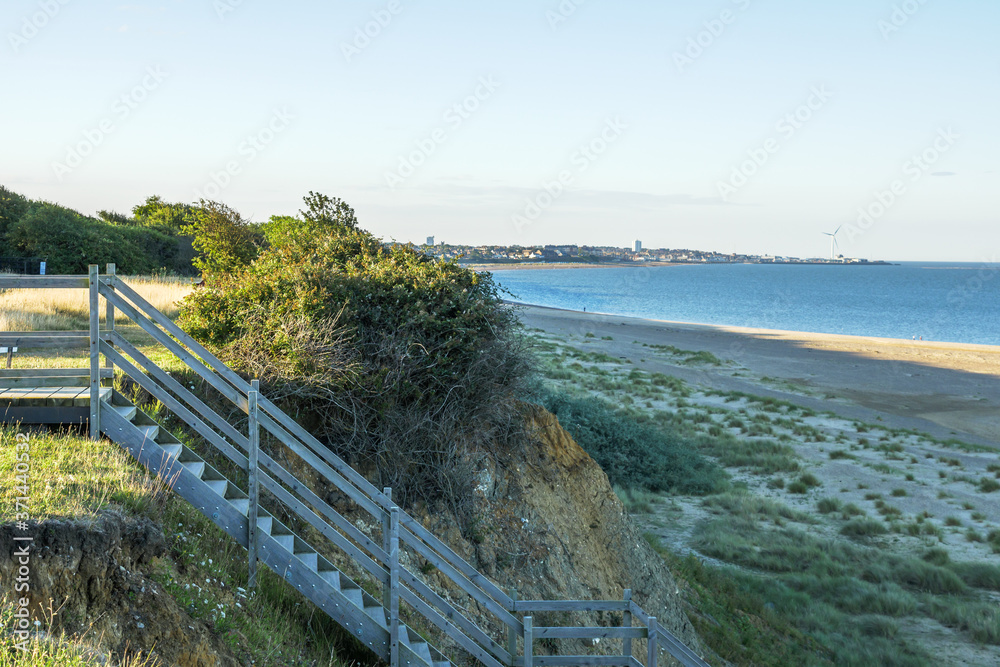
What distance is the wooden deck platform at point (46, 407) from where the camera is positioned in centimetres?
757

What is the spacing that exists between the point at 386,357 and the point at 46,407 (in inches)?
153

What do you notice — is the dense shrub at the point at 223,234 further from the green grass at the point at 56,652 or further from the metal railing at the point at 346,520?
the green grass at the point at 56,652

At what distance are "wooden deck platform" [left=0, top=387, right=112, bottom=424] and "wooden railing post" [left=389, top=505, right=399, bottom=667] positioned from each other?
3352 millimetres

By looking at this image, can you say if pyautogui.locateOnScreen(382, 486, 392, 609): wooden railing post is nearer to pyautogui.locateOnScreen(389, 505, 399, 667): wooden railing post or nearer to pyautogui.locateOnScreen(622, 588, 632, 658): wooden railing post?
pyautogui.locateOnScreen(389, 505, 399, 667): wooden railing post

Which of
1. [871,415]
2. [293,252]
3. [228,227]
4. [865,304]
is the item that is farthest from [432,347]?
[865,304]

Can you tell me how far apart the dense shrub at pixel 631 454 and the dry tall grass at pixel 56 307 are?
390 inches

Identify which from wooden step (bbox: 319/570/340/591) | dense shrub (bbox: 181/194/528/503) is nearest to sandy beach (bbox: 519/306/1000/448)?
dense shrub (bbox: 181/194/528/503)

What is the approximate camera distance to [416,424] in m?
9.81

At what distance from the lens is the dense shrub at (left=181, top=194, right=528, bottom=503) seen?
9.70 meters

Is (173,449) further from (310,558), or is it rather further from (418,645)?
(418,645)

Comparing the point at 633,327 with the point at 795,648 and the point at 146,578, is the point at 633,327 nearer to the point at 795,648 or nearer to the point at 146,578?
the point at 795,648

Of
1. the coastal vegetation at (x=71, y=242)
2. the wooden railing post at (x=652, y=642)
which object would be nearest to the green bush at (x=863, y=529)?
the wooden railing post at (x=652, y=642)

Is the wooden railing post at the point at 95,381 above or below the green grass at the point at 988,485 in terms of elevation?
above

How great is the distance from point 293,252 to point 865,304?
428 feet
